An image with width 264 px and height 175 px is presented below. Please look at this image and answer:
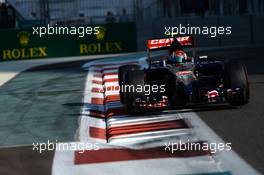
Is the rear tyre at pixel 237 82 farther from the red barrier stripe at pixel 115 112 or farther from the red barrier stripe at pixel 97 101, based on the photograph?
the red barrier stripe at pixel 97 101

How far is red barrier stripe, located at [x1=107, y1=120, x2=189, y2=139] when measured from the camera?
8492mm

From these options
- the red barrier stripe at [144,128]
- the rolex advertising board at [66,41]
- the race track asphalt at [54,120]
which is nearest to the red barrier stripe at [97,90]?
the race track asphalt at [54,120]

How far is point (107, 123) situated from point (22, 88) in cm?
619

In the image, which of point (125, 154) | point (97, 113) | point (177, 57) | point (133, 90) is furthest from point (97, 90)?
point (125, 154)

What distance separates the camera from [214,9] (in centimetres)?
3484

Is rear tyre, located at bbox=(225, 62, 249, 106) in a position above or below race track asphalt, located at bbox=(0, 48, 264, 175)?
above

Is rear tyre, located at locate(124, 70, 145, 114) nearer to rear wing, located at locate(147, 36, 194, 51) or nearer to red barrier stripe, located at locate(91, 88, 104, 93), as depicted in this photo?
rear wing, located at locate(147, 36, 194, 51)

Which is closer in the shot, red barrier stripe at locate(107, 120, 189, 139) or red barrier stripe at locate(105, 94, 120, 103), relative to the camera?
red barrier stripe at locate(107, 120, 189, 139)

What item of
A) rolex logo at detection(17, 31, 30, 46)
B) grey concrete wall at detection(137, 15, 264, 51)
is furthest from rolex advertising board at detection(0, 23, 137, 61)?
grey concrete wall at detection(137, 15, 264, 51)

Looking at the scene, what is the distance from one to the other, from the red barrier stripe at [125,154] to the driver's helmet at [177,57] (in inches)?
129

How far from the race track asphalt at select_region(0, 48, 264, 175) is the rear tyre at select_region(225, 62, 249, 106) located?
0.15m

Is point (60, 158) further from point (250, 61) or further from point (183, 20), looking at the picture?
point (183, 20)

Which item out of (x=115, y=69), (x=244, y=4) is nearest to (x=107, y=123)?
(x=115, y=69)

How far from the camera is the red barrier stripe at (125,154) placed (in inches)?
271
